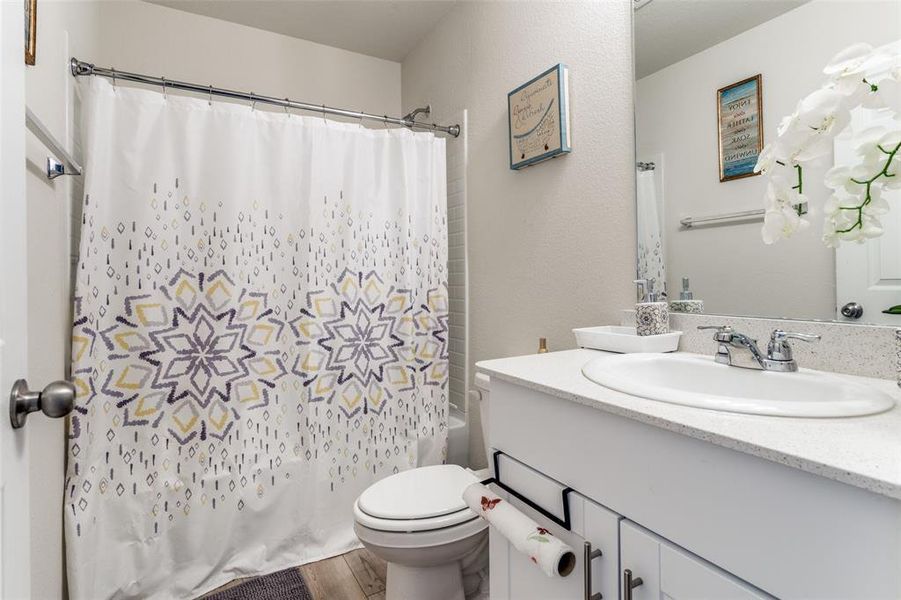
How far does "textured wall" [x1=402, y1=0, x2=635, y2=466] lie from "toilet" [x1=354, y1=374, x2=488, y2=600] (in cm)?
63

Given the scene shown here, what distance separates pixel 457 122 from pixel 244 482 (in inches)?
71.5

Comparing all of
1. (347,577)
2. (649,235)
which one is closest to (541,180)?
(649,235)

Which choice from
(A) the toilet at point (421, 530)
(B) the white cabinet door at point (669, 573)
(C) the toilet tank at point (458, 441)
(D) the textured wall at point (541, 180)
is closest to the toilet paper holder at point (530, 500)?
(B) the white cabinet door at point (669, 573)

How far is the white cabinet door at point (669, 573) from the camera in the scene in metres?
0.61

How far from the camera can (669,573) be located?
2.24 ft

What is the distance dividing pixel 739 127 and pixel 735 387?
2.02 feet

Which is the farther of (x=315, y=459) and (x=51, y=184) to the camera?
(x=315, y=459)

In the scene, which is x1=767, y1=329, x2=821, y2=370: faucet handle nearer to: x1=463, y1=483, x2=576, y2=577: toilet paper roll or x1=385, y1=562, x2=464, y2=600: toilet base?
x1=463, y1=483, x2=576, y2=577: toilet paper roll

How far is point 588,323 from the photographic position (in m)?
1.51

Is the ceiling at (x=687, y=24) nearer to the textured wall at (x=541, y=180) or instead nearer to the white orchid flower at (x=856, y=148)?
the textured wall at (x=541, y=180)

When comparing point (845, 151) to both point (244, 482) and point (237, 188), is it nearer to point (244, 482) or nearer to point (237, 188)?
point (237, 188)

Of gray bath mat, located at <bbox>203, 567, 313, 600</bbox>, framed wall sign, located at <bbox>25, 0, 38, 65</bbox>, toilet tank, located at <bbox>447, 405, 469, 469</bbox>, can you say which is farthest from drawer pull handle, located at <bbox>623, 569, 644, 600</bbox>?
framed wall sign, located at <bbox>25, 0, 38, 65</bbox>

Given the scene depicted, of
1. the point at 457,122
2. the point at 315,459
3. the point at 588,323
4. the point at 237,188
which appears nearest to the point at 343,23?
the point at 457,122

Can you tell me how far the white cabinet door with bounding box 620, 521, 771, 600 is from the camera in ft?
2.01
